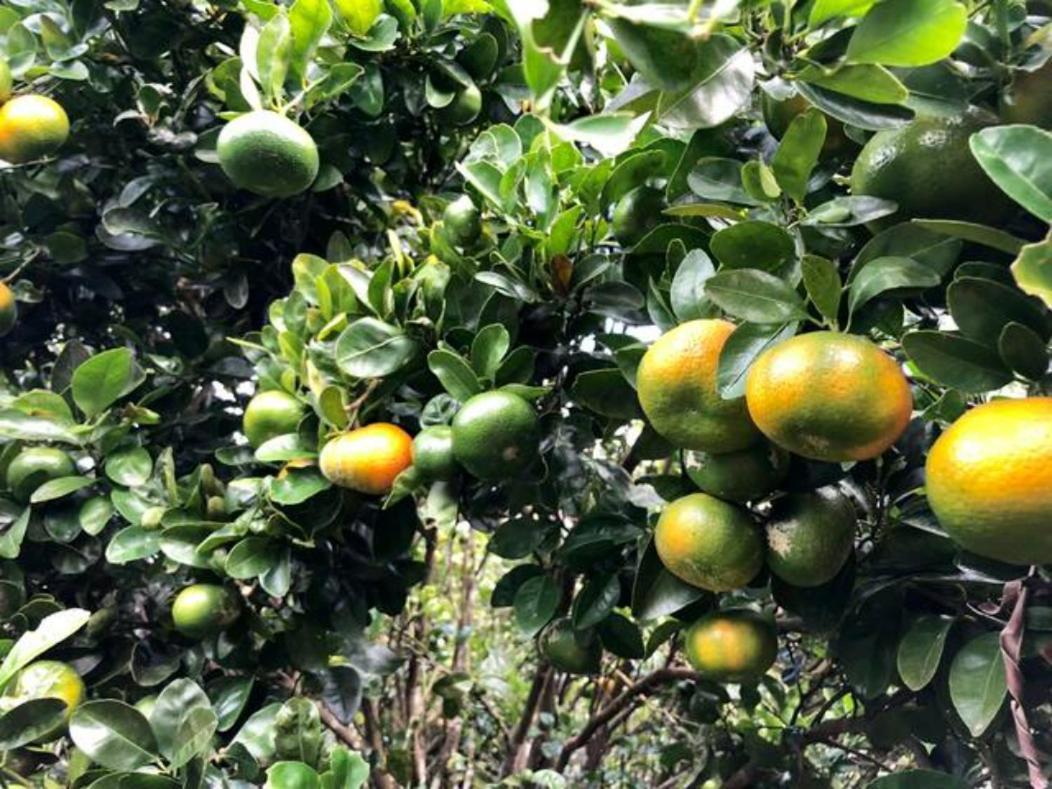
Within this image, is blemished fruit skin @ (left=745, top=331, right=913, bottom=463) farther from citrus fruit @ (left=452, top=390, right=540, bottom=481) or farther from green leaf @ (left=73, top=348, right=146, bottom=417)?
green leaf @ (left=73, top=348, right=146, bottom=417)

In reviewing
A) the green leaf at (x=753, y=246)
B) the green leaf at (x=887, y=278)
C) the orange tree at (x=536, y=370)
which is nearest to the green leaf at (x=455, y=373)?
the orange tree at (x=536, y=370)

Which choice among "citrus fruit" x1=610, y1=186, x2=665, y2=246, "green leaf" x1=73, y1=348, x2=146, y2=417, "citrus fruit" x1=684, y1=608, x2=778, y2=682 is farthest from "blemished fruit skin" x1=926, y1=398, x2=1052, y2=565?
"green leaf" x1=73, y1=348, x2=146, y2=417

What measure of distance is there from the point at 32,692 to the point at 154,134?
1046mm

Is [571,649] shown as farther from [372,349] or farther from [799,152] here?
[799,152]

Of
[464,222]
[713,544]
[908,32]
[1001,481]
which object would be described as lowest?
[713,544]

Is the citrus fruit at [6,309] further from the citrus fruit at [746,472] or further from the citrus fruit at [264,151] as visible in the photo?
the citrus fruit at [746,472]

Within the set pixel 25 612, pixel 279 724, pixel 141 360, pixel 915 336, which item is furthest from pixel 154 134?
pixel 915 336

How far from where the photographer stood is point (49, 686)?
3.97 ft

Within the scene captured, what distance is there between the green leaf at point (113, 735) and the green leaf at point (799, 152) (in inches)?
41.5

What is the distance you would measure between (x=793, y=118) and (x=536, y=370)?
1.78ft

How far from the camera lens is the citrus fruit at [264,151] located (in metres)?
1.22

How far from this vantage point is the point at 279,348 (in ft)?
4.60

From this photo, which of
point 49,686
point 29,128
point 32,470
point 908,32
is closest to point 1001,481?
point 908,32

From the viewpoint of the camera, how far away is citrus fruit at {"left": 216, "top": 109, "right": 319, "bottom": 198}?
1223mm
